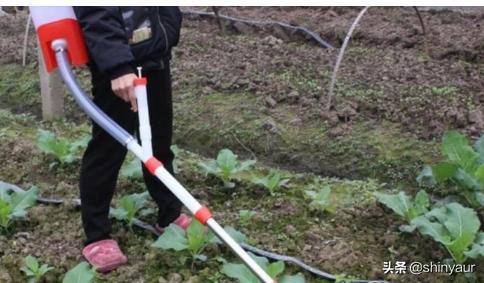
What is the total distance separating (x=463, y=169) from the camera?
3402mm

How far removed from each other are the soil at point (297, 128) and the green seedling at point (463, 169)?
1.03 feet

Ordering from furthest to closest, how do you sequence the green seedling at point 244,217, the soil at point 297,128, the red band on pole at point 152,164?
the green seedling at point 244,217 < the soil at point 297,128 < the red band on pole at point 152,164

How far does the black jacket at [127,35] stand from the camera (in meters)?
2.46

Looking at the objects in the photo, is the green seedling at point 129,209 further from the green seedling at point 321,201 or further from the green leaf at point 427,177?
the green leaf at point 427,177

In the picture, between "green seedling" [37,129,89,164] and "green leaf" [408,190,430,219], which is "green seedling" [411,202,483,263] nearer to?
"green leaf" [408,190,430,219]

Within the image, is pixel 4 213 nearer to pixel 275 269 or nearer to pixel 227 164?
pixel 227 164

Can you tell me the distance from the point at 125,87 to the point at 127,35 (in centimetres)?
20

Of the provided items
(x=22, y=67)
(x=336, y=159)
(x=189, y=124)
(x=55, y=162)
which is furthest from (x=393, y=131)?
(x=22, y=67)

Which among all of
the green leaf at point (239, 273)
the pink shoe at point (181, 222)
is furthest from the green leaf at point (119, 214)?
the green leaf at point (239, 273)

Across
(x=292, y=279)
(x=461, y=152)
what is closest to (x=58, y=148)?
(x=292, y=279)

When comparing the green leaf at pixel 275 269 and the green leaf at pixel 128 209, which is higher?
the green leaf at pixel 128 209

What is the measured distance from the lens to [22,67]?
20.4 ft
